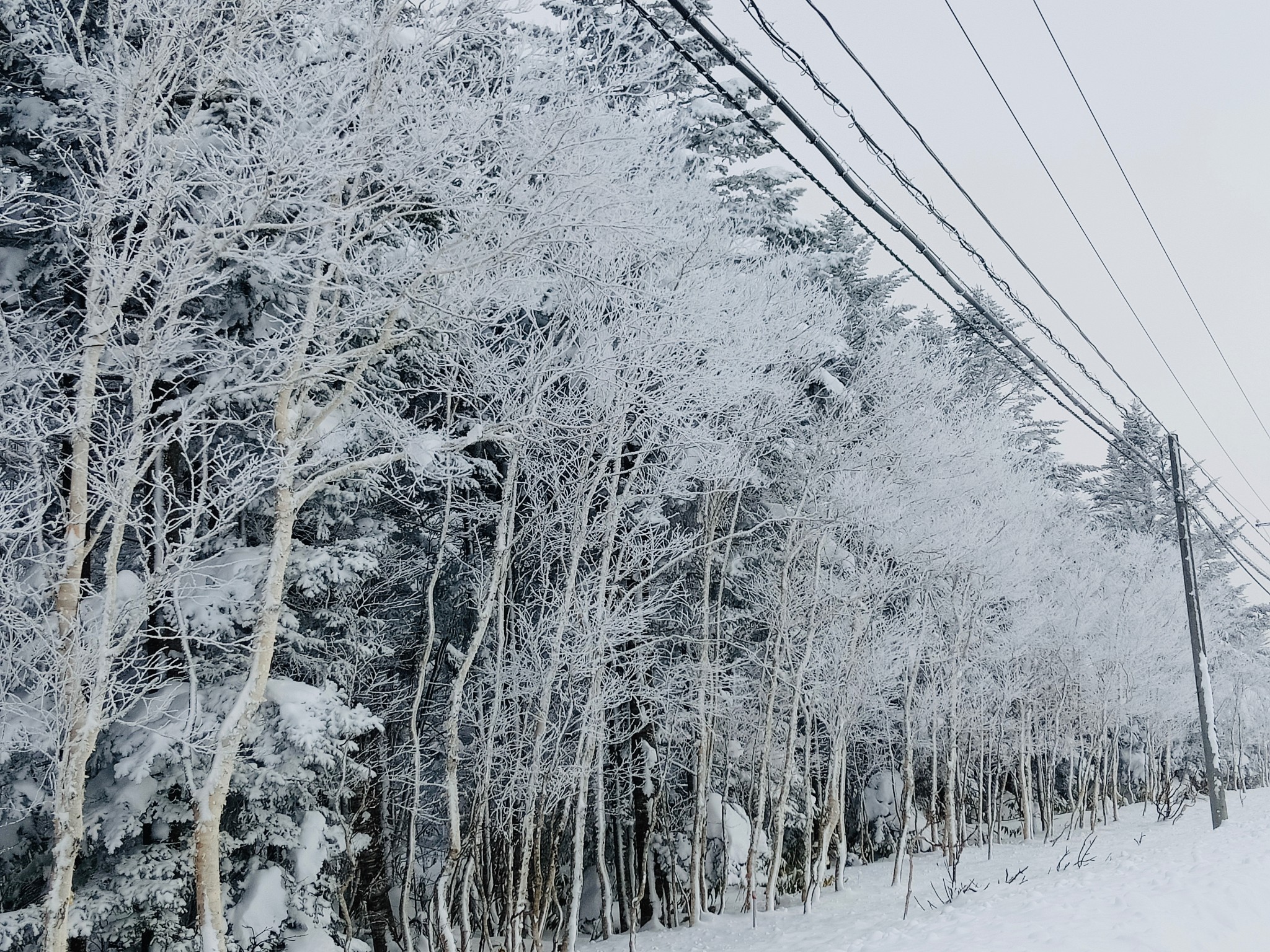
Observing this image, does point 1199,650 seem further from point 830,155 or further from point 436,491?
point 830,155

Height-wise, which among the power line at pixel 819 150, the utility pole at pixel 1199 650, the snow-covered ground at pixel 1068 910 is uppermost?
the power line at pixel 819 150

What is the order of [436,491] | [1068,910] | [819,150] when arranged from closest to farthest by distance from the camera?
[819,150] → [1068,910] → [436,491]

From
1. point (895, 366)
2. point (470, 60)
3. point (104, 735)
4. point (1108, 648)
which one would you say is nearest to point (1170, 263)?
point (895, 366)

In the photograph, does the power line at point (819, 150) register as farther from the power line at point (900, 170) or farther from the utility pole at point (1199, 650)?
the utility pole at point (1199, 650)

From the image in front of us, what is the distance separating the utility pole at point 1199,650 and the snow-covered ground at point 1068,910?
60 centimetres

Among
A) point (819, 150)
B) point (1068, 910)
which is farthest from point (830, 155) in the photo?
point (1068, 910)

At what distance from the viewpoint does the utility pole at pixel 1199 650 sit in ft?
48.8

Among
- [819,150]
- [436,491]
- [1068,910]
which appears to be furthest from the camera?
[436,491]

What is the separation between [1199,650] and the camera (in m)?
15.4

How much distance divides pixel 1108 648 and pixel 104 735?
2470 cm

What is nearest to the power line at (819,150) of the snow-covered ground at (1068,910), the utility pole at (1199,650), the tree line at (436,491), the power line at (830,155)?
the power line at (830,155)

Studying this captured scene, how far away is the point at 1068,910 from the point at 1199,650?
10.0 metres

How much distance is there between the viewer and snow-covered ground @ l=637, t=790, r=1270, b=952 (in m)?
6.63

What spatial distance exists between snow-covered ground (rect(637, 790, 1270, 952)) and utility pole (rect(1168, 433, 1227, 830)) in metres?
0.60
